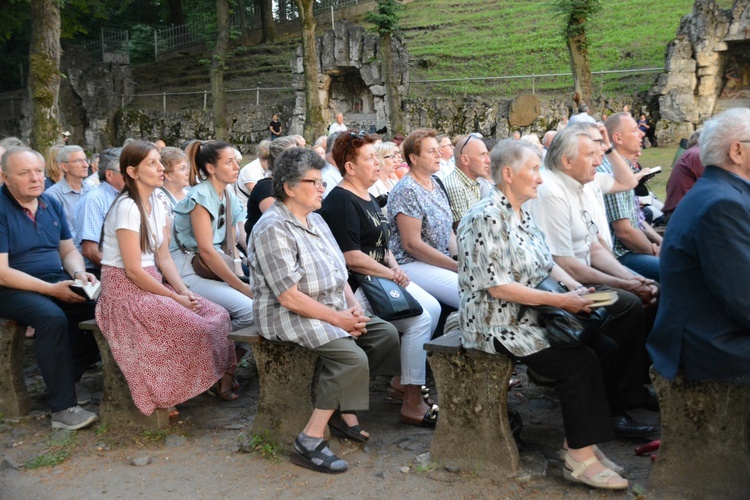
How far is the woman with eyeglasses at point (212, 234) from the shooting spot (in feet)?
16.9

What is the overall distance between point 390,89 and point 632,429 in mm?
21965

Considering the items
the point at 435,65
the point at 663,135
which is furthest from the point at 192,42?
the point at 663,135

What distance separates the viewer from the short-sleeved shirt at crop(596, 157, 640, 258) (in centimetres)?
542

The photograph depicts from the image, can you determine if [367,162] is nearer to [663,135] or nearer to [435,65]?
[663,135]

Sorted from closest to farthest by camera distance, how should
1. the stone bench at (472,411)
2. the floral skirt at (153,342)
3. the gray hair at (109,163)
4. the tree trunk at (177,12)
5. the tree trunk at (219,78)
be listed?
1. the stone bench at (472,411)
2. the floral skirt at (153,342)
3. the gray hair at (109,163)
4. the tree trunk at (219,78)
5. the tree trunk at (177,12)

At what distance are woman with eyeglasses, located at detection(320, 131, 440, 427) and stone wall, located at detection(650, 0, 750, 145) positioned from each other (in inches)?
809

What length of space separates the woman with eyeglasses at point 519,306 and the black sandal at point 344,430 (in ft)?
2.98

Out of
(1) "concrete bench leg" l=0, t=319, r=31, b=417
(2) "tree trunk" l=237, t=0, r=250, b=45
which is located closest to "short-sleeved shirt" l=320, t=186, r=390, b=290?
(1) "concrete bench leg" l=0, t=319, r=31, b=417

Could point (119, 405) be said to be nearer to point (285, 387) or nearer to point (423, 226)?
point (285, 387)

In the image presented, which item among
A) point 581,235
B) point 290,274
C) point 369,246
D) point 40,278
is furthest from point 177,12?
point 290,274

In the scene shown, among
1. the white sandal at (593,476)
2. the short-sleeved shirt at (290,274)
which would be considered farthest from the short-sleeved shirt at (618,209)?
the short-sleeved shirt at (290,274)

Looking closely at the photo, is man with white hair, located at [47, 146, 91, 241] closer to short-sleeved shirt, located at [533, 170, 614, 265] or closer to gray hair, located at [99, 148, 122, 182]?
gray hair, located at [99, 148, 122, 182]

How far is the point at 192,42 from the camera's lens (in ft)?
125

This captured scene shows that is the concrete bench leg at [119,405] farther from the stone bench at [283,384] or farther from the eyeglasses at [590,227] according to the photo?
the eyeglasses at [590,227]
